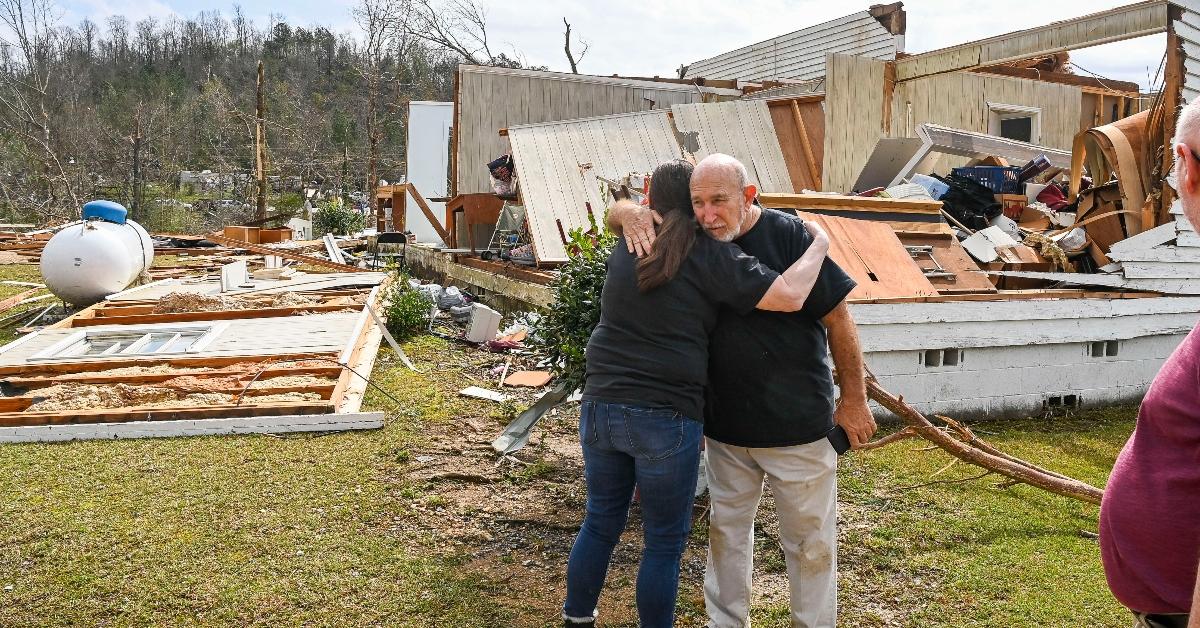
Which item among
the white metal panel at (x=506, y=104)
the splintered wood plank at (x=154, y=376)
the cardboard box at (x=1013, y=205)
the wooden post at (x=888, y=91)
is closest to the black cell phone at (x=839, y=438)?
the splintered wood plank at (x=154, y=376)

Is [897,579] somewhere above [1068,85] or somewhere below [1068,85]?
below

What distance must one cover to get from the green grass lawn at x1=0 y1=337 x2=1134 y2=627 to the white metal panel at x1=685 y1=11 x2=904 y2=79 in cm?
1365

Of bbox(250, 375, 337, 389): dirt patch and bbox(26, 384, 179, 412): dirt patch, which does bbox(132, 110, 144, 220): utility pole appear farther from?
bbox(250, 375, 337, 389): dirt patch

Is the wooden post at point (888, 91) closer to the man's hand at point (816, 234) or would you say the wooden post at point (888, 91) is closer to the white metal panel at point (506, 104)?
the white metal panel at point (506, 104)

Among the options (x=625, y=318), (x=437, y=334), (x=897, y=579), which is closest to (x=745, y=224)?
(x=625, y=318)

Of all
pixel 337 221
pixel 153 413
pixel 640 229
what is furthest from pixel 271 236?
pixel 640 229

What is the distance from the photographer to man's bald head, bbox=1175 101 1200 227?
141 centimetres

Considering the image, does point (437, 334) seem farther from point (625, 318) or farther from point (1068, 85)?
point (1068, 85)

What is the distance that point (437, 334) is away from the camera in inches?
388

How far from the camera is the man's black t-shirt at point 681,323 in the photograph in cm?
279

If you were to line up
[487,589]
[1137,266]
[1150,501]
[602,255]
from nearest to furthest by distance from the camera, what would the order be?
[1150,501] < [487,589] < [602,255] < [1137,266]

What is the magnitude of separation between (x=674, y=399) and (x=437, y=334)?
7.34 metres

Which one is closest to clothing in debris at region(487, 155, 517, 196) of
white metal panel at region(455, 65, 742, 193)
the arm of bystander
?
white metal panel at region(455, 65, 742, 193)


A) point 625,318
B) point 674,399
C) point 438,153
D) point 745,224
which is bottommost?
point 674,399
